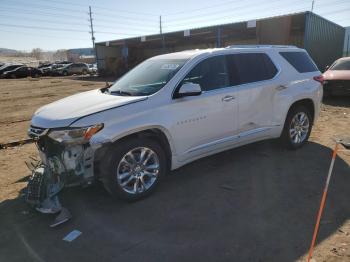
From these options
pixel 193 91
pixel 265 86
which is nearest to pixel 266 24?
pixel 265 86

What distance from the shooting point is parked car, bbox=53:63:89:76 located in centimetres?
4091

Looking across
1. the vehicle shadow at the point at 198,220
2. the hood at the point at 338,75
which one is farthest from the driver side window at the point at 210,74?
the hood at the point at 338,75

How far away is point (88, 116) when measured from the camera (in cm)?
374

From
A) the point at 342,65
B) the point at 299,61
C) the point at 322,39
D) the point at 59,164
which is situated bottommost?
the point at 59,164

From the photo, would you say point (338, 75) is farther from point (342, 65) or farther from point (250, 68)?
point (250, 68)

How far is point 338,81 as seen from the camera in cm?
1115

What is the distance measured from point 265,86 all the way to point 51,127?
3.34 metres

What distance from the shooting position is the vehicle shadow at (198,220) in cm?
319

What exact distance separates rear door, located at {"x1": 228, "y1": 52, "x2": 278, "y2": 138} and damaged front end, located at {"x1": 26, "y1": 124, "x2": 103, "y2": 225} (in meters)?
2.33

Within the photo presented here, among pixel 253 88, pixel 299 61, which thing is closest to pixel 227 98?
pixel 253 88

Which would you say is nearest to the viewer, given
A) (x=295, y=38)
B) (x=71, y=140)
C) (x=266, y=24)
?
(x=71, y=140)

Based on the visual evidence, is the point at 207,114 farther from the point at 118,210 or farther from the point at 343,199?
the point at 343,199

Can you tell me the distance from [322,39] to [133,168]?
20.4 metres

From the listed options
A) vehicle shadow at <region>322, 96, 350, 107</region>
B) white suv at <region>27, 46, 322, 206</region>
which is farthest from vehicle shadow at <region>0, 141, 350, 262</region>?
vehicle shadow at <region>322, 96, 350, 107</region>
